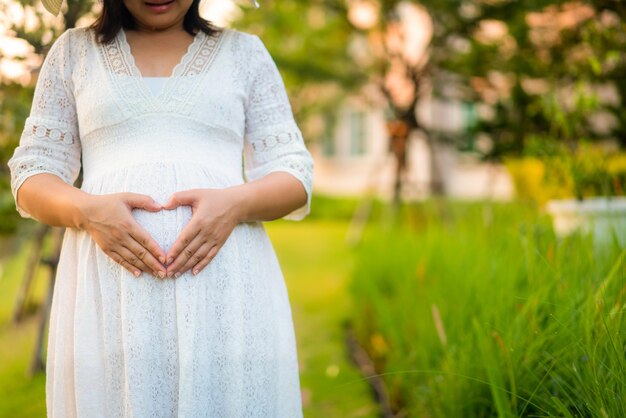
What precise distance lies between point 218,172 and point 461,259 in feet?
6.01

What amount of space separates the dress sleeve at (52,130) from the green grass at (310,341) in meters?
0.88

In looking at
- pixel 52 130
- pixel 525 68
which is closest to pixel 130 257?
pixel 52 130

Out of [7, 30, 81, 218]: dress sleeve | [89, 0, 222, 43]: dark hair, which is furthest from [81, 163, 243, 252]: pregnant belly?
[89, 0, 222, 43]: dark hair

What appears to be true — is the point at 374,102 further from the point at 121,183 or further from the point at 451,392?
the point at 121,183

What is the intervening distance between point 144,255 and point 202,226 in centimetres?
13

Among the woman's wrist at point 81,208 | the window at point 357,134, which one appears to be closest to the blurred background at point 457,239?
the woman's wrist at point 81,208

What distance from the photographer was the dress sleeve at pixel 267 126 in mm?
1765

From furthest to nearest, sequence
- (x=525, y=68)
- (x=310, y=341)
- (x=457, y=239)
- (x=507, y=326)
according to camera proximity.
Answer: (x=525, y=68) < (x=310, y=341) < (x=457, y=239) < (x=507, y=326)

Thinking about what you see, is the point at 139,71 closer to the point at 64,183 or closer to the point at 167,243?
the point at 64,183

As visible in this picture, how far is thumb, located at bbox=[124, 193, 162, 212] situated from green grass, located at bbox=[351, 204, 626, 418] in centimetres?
64

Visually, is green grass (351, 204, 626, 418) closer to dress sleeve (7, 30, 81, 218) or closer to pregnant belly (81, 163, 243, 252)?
pregnant belly (81, 163, 243, 252)

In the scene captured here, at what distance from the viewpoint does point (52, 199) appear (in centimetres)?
160

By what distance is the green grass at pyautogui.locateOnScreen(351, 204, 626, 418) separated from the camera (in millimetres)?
1793

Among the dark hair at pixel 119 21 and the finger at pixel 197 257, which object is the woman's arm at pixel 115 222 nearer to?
the finger at pixel 197 257
